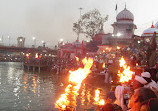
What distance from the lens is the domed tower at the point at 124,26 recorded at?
4690 centimetres

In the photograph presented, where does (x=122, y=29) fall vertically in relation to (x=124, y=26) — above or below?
below

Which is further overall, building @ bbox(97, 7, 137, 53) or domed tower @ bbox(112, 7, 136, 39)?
domed tower @ bbox(112, 7, 136, 39)

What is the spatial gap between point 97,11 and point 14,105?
164ft

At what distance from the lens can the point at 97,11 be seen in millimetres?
58750

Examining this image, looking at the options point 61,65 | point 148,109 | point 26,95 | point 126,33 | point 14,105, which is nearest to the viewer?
point 148,109

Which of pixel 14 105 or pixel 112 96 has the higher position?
pixel 112 96

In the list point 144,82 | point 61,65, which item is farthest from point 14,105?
point 61,65

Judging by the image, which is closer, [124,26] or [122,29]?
[122,29]

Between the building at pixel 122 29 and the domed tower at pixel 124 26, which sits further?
the domed tower at pixel 124 26

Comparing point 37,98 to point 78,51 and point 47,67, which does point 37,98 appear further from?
point 78,51

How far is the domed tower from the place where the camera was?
154 ft

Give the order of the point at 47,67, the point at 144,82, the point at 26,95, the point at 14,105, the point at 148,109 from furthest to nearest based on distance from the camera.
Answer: the point at 47,67, the point at 26,95, the point at 14,105, the point at 144,82, the point at 148,109

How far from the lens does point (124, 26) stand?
47.8 meters

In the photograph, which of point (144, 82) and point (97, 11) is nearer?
point (144, 82)
